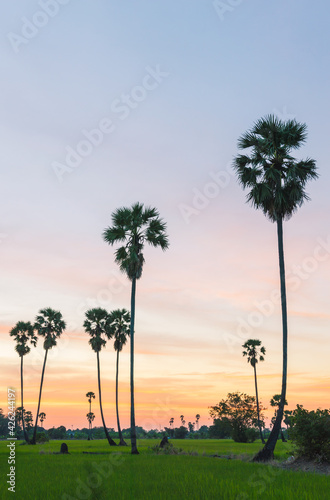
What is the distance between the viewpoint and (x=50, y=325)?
68.1 meters

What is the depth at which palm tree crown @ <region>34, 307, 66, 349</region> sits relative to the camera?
6712 centimetres

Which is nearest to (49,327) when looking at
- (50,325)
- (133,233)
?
(50,325)

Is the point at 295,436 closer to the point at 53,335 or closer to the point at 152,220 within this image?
the point at 152,220

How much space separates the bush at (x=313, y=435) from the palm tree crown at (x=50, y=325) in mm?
48306

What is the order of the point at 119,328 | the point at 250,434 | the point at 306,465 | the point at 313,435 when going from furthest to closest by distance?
the point at 250,434, the point at 119,328, the point at 313,435, the point at 306,465

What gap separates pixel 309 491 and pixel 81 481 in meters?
8.15

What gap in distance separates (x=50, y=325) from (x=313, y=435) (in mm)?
51177

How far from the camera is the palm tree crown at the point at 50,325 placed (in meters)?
67.1

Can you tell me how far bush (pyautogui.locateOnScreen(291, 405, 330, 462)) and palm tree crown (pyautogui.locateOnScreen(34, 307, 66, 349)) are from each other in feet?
158

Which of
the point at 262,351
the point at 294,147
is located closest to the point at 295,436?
the point at 294,147

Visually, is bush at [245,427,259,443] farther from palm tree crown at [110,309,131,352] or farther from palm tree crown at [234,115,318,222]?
palm tree crown at [234,115,318,222]

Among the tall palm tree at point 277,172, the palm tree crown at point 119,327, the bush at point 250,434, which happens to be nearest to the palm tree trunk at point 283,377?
the tall palm tree at point 277,172

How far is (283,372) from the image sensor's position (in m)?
27.6

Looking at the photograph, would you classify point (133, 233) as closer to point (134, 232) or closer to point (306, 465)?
point (134, 232)
